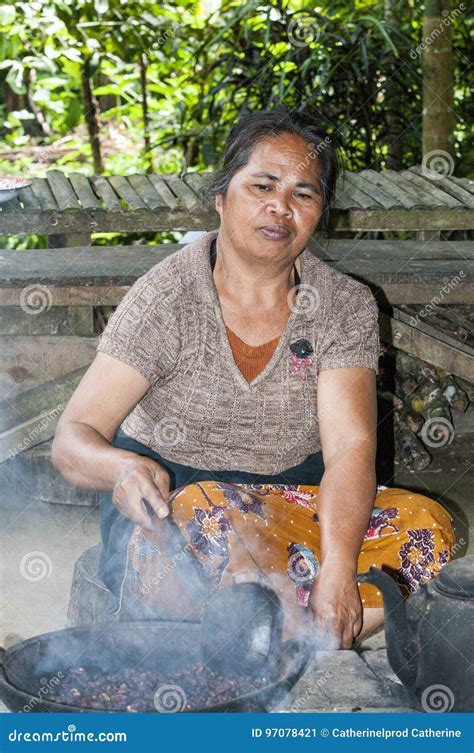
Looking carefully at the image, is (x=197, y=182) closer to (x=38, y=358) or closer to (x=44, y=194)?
(x=44, y=194)

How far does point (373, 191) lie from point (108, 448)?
2264 mm

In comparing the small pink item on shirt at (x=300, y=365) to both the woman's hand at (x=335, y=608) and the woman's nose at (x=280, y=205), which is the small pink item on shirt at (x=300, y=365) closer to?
the woman's nose at (x=280, y=205)

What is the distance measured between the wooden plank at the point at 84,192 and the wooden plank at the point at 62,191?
22mm

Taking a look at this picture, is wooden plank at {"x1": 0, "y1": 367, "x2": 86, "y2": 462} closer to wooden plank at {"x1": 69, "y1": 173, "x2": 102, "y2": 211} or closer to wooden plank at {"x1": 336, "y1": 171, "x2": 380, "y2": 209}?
wooden plank at {"x1": 69, "y1": 173, "x2": 102, "y2": 211}

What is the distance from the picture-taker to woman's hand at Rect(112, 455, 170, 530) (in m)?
2.16

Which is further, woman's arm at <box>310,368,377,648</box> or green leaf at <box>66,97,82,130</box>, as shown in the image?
green leaf at <box>66,97,82,130</box>

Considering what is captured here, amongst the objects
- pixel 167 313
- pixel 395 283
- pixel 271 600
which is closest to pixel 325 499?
pixel 271 600

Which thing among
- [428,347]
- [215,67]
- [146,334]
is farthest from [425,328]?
[215,67]

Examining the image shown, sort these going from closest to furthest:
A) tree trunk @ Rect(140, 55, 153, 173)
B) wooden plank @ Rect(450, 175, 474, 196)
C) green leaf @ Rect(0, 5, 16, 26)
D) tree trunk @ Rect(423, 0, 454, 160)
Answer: wooden plank @ Rect(450, 175, 474, 196), tree trunk @ Rect(423, 0, 454, 160), green leaf @ Rect(0, 5, 16, 26), tree trunk @ Rect(140, 55, 153, 173)

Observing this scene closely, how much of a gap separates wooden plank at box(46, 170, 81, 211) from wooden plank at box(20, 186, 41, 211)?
8 centimetres

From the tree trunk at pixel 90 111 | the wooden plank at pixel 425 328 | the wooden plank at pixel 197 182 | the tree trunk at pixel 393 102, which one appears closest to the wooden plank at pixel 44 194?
the wooden plank at pixel 197 182

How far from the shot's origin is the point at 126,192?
421cm

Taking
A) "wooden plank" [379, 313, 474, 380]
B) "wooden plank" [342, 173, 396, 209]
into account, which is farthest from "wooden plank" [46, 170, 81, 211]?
"wooden plank" [379, 313, 474, 380]

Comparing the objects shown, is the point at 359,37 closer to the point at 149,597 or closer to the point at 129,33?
the point at 129,33
